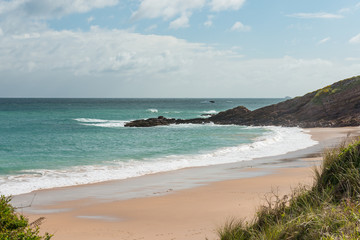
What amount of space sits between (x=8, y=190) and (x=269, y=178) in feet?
32.4

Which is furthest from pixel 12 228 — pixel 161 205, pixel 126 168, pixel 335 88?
pixel 335 88

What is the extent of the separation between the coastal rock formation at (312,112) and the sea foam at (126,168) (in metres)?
17.6

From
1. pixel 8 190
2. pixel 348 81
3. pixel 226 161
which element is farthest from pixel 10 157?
pixel 348 81

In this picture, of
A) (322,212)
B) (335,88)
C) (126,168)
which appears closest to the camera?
(322,212)

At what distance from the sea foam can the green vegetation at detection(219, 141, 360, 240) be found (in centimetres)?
1004

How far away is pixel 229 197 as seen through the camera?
34.2ft

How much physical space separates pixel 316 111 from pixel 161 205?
3842 centimetres

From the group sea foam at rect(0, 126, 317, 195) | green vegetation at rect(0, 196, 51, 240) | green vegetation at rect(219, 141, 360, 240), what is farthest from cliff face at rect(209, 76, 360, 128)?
green vegetation at rect(0, 196, 51, 240)

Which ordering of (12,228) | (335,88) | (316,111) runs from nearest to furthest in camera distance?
(12,228) < (316,111) < (335,88)

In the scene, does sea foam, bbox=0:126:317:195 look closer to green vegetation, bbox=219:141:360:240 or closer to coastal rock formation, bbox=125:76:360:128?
green vegetation, bbox=219:141:360:240

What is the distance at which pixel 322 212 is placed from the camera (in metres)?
5.15

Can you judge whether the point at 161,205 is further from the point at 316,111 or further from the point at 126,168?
the point at 316,111

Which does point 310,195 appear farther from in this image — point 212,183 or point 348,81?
point 348,81

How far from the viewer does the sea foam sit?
1416 centimetres
